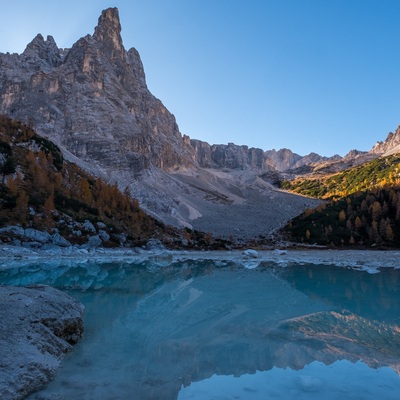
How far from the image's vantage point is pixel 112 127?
11800cm

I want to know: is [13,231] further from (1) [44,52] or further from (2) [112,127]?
(1) [44,52]

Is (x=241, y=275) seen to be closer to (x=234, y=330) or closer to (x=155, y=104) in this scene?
(x=234, y=330)

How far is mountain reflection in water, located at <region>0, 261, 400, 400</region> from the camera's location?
775 centimetres

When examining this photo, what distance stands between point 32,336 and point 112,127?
11626cm

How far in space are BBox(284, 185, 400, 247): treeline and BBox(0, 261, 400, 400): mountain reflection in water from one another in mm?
41404

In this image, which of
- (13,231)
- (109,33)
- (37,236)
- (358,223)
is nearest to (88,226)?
(37,236)

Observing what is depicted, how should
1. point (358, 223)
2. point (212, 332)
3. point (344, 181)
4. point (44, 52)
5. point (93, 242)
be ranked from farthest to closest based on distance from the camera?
point (344, 181), point (44, 52), point (358, 223), point (93, 242), point (212, 332)

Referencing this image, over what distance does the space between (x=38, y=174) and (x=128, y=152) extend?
60.2 metres

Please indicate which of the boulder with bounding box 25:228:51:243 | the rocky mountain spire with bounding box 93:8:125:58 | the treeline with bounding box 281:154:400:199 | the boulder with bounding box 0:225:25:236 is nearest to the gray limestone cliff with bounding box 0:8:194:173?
the rocky mountain spire with bounding box 93:8:125:58

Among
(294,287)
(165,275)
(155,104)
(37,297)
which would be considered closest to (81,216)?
(165,275)

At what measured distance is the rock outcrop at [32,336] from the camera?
22.2ft

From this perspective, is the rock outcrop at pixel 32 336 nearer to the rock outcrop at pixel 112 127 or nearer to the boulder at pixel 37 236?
the boulder at pixel 37 236

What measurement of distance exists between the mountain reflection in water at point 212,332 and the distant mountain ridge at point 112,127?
202ft

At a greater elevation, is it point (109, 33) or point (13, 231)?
point (109, 33)
